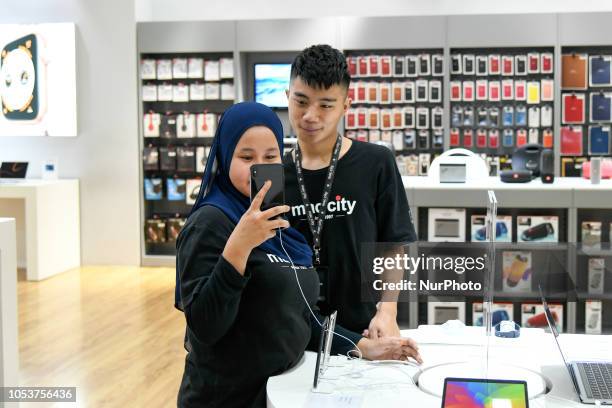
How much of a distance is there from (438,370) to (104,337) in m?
3.90

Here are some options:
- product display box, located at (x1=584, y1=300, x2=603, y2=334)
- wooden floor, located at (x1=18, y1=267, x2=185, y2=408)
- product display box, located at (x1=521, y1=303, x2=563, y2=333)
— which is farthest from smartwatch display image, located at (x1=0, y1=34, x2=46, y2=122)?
product display box, located at (x1=584, y1=300, x2=603, y2=334)

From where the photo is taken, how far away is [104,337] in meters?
5.34

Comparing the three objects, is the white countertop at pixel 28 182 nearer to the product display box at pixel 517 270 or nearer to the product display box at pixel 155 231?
the product display box at pixel 155 231

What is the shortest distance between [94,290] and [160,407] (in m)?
3.33

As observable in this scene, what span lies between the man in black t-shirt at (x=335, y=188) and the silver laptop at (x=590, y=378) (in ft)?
1.52

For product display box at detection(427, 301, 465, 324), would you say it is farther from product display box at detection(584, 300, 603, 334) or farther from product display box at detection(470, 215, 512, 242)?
product display box at detection(470, 215, 512, 242)

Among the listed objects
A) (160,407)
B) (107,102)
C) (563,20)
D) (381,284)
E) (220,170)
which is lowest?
(160,407)

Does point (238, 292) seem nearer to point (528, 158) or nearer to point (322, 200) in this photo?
point (322, 200)

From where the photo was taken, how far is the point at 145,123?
8.28 m

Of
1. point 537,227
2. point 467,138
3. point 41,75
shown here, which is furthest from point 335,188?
point 41,75

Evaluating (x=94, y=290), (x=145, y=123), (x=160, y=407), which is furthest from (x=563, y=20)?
(x=160, y=407)

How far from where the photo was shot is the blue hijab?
1646 mm

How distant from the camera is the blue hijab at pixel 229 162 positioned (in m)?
1.65

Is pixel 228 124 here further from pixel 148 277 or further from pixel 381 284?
pixel 148 277
